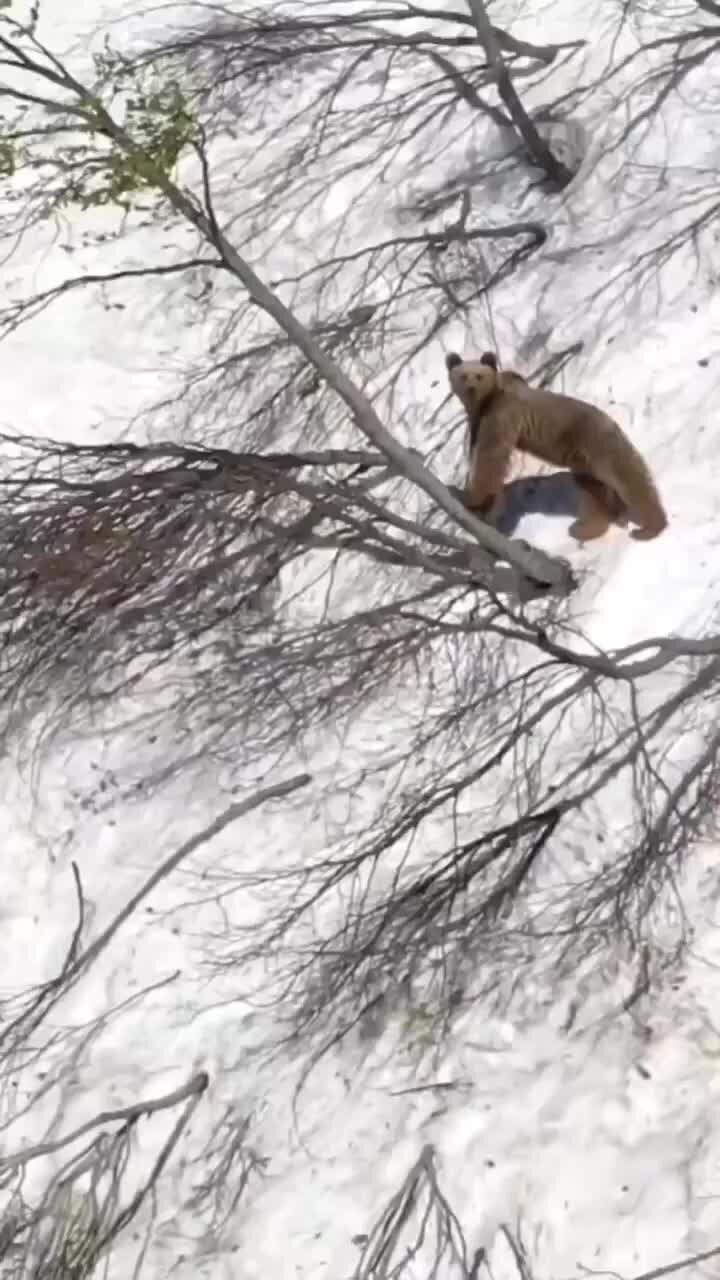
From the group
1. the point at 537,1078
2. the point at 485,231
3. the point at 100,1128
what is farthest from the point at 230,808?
the point at 485,231

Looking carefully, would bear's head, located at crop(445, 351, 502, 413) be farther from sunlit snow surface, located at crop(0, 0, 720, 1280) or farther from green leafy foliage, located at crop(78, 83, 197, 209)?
green leafy foliage, located at crop(78, 83, 197, 209)

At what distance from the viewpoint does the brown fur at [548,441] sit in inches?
197

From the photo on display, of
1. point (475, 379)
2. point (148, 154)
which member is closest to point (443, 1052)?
point (475, 379)

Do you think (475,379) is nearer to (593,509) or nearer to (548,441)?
(548,441)

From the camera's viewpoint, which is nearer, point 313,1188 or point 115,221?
point 313,1188

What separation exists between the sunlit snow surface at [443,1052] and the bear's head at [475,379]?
0.64 m

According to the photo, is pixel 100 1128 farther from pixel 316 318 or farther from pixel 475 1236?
pixel 316 318

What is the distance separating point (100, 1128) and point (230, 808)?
4.08 feet

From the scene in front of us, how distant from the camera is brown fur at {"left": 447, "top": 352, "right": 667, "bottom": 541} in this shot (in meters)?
5.00

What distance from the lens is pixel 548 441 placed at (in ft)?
16.7

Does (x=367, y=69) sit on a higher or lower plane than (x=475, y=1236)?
higher

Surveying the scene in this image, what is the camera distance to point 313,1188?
177 inches

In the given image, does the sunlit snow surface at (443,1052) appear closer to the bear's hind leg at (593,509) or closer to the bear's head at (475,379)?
the bear's hind leg at (593,509)

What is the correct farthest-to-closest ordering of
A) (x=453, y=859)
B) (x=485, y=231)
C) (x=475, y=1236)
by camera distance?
(x=485, y=231)
(x=453, y=859)
(x=475, y=1236)
